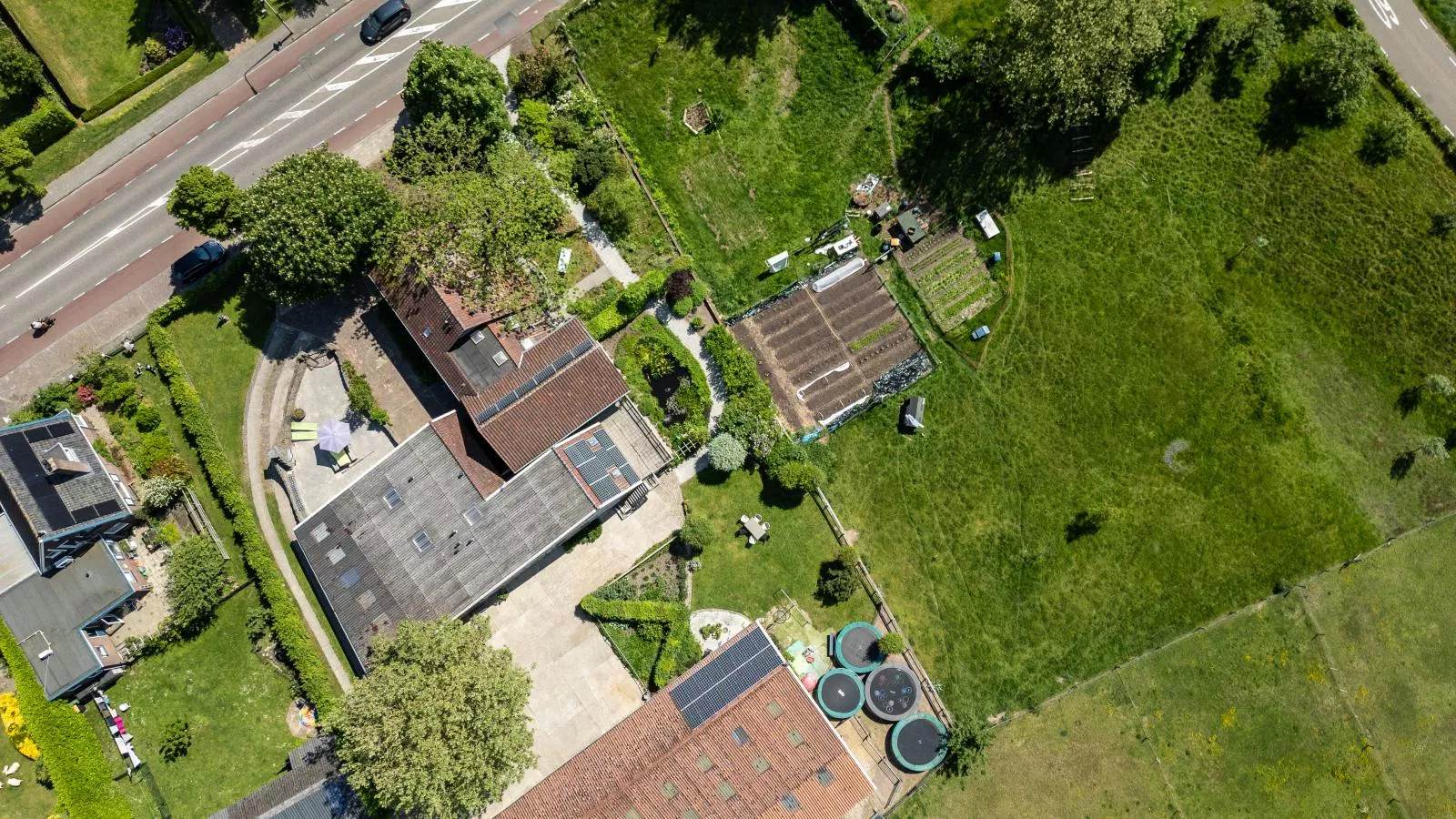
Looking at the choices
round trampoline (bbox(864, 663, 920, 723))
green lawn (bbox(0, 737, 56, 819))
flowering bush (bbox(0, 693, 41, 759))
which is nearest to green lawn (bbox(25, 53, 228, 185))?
flowering bush (bbox(0, 693, 41, 759))

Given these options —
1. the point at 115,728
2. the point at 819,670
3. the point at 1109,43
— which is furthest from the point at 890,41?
the point at 115,728

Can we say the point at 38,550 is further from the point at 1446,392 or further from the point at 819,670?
the point at 1446,392

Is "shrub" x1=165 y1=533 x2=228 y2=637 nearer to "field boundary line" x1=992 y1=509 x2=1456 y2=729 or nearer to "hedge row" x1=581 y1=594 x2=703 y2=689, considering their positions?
"hedge row" x1=581 y1=594 x2=703 y2=689

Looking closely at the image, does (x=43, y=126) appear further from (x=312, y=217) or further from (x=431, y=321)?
(x=431, y=321)

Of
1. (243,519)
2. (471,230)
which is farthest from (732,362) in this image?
(243,519)

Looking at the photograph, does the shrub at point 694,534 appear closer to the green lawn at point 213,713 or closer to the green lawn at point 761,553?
the green lawn at point 761,553
